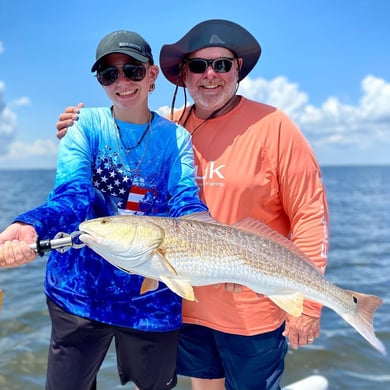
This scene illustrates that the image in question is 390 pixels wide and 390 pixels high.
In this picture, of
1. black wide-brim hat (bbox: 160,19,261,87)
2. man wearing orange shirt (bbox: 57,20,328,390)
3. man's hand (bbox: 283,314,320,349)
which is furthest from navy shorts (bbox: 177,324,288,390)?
black wide-brim hat (bbox: 160,19,261,87)

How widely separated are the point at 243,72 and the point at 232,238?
1960 mm

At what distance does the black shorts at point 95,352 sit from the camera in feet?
10.4

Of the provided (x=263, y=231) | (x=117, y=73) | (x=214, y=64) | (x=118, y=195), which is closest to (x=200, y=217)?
(x=263, y=231)

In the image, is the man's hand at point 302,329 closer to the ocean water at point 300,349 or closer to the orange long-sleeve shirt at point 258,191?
the orange long-sleeve shirt at point 258,191

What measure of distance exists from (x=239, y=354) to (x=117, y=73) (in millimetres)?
2415

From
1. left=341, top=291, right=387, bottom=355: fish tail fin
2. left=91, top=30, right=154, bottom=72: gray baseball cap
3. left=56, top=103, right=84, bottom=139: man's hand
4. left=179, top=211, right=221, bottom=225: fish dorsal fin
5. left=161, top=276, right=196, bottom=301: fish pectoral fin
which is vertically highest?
left=91, top=30, right=154, bottom=72: gray baseball cap

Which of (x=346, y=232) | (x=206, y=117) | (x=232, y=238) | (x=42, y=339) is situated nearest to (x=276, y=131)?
(x=206, y=117)

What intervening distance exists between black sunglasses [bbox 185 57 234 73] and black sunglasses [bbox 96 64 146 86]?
2.10 feet

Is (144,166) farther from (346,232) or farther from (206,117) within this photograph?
(346,232)

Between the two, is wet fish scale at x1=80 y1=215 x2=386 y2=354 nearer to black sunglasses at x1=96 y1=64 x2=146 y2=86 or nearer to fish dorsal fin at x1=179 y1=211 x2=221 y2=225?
fish dorsal fin at x1=179 y1=211 x2=221 y2=225

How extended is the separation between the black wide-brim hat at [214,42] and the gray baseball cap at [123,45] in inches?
26.0

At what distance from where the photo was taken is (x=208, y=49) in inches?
146

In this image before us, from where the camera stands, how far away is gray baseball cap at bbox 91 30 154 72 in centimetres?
311

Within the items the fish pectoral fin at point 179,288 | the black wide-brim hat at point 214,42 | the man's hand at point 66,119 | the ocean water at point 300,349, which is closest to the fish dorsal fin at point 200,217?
the fish pectoral fin at point 179,288
